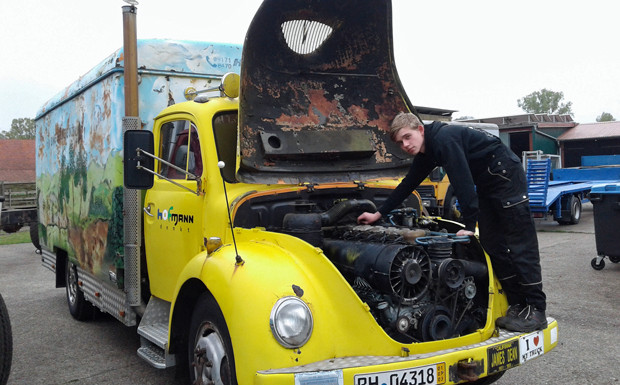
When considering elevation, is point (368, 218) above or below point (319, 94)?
→ below

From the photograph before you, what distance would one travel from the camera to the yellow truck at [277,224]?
317 cm

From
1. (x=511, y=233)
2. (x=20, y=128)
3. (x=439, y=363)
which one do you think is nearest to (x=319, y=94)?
(x=511, y=233)

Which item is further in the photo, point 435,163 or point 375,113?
point 375,113

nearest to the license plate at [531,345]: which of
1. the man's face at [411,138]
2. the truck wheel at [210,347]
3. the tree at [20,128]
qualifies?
the man's face at [411,138]

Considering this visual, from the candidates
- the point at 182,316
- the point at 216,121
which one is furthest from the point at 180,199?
the point at 182,316

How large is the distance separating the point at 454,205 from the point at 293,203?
1230 centimetres

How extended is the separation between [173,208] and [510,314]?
270cm

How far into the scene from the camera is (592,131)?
27000mm

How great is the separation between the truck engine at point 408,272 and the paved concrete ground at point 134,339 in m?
1.27

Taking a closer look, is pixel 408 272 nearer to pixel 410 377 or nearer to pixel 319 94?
pixel 410 377

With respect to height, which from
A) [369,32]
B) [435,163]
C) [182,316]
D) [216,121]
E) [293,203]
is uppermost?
[369,32]

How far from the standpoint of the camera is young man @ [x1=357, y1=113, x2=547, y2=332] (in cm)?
373

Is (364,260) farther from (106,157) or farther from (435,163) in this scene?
(106,157)

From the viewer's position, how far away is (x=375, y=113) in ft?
16.5
